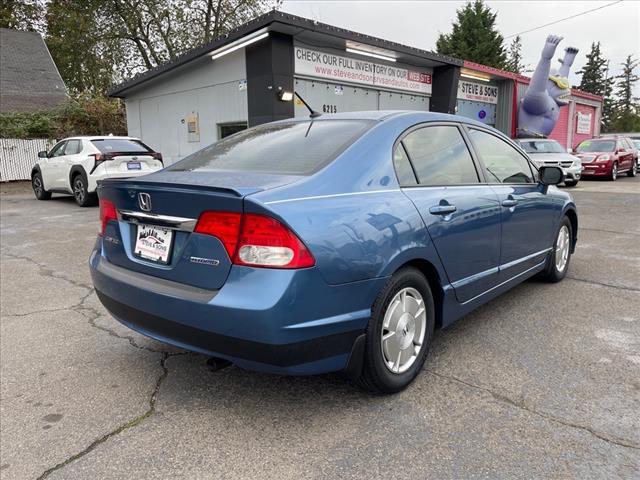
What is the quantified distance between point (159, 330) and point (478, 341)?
84.6 inches

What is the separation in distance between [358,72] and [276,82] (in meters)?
3.01

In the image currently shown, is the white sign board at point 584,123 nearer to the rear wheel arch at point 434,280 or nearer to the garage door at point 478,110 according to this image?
the garage door at point 478,110

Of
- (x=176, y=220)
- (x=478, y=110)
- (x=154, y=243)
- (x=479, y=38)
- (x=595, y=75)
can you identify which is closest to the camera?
(x=176, y=220)

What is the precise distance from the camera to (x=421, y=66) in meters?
15.4

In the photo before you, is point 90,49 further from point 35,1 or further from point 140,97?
point 140,97

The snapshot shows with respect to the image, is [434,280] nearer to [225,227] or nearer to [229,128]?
[225,227]

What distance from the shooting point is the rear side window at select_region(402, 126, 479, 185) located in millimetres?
3014

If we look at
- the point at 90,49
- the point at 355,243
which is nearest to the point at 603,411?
the point at 355,243

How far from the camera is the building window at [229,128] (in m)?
12.9

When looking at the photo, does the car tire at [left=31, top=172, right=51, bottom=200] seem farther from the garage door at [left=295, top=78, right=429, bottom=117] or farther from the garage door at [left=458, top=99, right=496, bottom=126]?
the garage door at [left=458, top=99, right=496, bottom=126]

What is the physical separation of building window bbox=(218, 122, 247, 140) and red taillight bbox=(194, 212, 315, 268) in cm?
1100

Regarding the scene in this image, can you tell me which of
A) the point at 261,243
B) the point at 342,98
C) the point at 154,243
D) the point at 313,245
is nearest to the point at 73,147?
the point at 342,98

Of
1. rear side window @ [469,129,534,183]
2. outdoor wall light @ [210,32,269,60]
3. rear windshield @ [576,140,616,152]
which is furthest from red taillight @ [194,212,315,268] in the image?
rear windshield @ [576,140,616,152]

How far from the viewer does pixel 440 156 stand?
323 cm
